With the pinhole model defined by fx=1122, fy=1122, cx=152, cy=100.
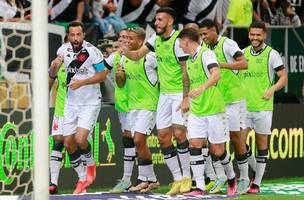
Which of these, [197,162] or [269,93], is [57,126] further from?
[269,93]

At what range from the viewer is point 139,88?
1570 cm

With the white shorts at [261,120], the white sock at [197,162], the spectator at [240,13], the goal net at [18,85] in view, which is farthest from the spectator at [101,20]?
the goal net at [18,85]

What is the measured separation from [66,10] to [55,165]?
3.19 metres

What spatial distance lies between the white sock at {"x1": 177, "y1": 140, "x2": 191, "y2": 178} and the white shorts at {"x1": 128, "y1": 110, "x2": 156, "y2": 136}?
501 mm

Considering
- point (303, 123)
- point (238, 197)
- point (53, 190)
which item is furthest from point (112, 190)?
point (303, 123)

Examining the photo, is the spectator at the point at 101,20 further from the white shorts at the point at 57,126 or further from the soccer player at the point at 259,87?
the soccer player at the point at 259,87

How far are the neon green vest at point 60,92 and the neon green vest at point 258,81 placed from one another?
8.62ft

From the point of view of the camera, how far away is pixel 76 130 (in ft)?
51.5

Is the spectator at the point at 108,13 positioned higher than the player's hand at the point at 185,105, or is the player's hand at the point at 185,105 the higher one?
the spectator at the point at 108,13

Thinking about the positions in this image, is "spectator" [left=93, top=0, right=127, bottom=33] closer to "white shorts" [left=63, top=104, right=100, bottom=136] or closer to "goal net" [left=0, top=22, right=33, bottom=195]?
"white shorts" [left=63, top=104, right=100, bottom=136]

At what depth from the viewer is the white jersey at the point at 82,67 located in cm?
1557

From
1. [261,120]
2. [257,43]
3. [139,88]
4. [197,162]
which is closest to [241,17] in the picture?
[257,43]

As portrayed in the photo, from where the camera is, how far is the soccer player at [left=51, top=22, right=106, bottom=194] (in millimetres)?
15516

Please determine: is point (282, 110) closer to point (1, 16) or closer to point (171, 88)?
point (171, 88)
